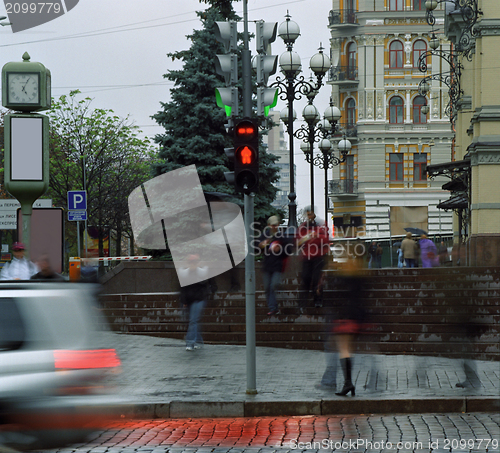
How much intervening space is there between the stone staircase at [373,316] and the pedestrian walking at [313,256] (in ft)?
0.87

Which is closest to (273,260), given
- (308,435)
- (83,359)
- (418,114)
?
(308,435)

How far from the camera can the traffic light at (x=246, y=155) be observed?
32.5 ft

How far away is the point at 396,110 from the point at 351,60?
15.9ft

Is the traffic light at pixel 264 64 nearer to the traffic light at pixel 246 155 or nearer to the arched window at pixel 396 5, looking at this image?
the traffic light at pixel 246 155

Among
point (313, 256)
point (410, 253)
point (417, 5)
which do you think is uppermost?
point (417, 5)

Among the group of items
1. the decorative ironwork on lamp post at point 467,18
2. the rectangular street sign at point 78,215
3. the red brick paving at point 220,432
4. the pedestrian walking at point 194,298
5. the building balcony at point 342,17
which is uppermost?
the building balcony at point 342,17

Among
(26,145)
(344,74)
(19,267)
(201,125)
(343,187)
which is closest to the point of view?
(26,145)

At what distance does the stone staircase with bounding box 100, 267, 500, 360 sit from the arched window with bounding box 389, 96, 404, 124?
39.1 meters

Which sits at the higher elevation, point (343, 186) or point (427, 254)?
point (343, 186)

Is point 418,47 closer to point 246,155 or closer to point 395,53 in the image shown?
point 395,53

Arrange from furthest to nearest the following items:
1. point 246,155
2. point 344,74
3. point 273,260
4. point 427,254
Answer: point 344,74
point 427,254
point 273,260
point 246,155

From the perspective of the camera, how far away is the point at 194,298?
1438 cm

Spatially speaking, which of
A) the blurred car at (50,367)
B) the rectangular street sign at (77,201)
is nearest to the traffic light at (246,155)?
the blurred car at (50,367)

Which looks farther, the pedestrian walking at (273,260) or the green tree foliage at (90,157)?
the green tree foliage at (90,157)
